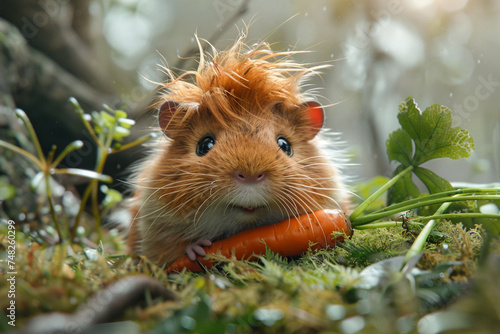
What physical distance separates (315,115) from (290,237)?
0.62m

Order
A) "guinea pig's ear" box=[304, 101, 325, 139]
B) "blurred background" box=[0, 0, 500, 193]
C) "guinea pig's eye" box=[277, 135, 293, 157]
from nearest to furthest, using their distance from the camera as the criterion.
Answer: "guinea pig's eye" box=[277, 135, 293, 157] < "guinea pig's ear" box=[304, 101, 325, 139] < "blurred background" box=[0, 0, 500, 193]

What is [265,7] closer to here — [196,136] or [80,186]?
[80,186]

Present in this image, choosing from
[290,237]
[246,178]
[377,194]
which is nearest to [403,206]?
[377,194]

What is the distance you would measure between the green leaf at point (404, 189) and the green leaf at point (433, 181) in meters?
0.08

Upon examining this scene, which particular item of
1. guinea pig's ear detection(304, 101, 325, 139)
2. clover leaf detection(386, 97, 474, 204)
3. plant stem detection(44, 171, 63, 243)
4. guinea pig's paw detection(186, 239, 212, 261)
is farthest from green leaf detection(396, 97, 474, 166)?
plant stem detection(44, 171, 63, 243)

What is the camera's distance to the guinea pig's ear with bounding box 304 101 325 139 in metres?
1.67

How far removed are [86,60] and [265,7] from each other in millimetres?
2205

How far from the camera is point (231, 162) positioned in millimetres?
1305

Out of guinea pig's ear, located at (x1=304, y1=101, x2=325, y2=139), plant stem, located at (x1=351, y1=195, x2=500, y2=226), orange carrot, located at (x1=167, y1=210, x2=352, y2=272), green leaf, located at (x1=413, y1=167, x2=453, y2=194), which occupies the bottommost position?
orange carrot, located at (x1=167, y1=210, x2=352, y2=272)

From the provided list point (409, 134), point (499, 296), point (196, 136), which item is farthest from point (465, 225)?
point (196, 136)

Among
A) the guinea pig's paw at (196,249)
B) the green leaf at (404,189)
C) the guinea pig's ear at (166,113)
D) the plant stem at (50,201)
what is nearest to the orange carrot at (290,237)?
the guinea pig's paw at (196,249)

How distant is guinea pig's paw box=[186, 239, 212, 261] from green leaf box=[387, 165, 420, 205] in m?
0.97

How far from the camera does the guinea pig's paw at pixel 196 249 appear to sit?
1.40 meters

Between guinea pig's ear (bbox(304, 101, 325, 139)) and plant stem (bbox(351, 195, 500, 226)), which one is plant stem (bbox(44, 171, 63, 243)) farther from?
plant stem (bbox(351, 195, 500, 226))
